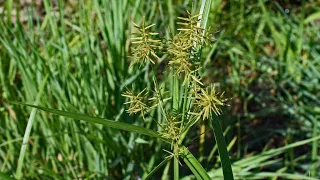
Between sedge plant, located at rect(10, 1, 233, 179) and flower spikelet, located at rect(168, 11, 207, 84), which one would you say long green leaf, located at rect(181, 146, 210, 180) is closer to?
sedge plant, located at rect(10, 1, 233, 179)

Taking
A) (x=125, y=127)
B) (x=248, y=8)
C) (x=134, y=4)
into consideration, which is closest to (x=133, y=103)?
(x=125, y=127)

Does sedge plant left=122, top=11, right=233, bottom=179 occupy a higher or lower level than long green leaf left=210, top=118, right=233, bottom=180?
higher

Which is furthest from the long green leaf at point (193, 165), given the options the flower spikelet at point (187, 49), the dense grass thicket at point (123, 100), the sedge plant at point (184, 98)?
the dense grass thicket at point (123, 100)

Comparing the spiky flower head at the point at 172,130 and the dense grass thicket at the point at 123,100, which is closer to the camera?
the spiky flower head at the point at 172,130

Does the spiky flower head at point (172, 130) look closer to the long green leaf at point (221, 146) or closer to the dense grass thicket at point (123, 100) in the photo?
the long green leaf at point (221, 146)

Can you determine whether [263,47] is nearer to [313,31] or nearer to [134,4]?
[313,31]

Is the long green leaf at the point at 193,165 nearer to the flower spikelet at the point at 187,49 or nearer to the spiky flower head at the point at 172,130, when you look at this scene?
the spiky flower head at the point at 172,130

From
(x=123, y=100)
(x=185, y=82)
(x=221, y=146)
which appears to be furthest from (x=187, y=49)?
(x=123, y=100)

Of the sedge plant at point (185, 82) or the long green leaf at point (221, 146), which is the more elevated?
the sedge plant at point (185, 82)

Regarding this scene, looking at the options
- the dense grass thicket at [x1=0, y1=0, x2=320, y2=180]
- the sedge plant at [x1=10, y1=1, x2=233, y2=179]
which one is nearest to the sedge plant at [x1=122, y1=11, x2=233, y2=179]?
the sedge plant at [x1=10, y1=1, x2=233, y2=179]
